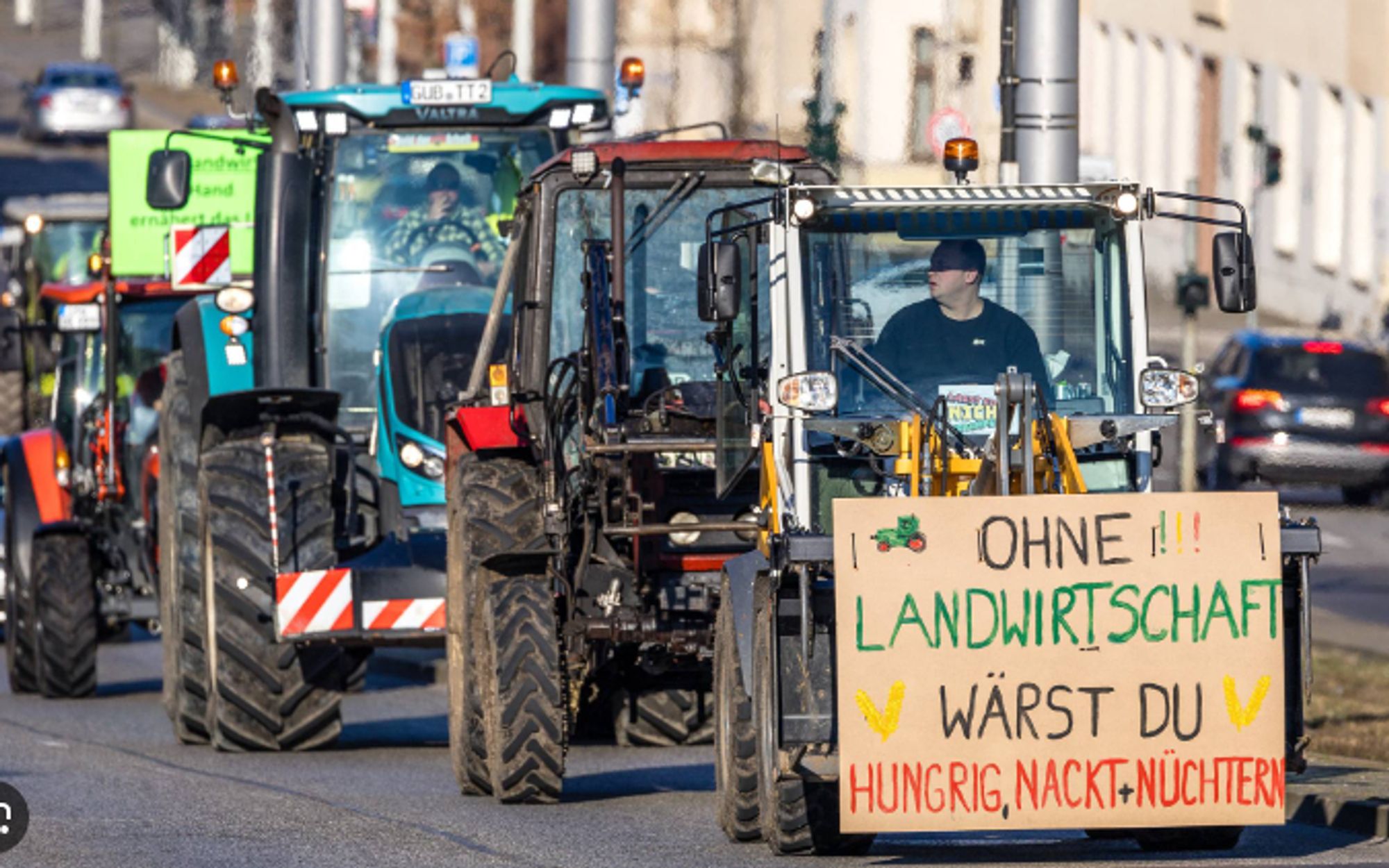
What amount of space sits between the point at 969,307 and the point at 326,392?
477 centimetres

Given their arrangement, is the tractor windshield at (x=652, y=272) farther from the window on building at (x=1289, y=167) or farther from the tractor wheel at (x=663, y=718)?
the window on building at (x=1289, y=167)

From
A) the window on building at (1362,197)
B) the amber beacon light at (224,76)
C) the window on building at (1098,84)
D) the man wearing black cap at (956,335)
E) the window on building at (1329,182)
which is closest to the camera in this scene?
the man wearing black cap at (956,335)

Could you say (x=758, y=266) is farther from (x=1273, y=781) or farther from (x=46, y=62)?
(x=46, y=62)

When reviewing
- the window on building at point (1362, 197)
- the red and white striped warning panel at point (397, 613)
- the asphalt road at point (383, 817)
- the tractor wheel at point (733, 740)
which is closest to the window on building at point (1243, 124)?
the window on building at point (1362, 197)

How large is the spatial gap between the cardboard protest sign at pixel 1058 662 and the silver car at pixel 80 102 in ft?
177

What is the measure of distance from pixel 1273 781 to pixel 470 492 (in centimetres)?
410

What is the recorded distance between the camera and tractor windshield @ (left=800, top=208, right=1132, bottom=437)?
446 inches

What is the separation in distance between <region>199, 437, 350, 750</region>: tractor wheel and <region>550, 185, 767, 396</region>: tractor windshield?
219cm

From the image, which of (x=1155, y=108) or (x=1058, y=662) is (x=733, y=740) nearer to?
(x=1058, y=662)

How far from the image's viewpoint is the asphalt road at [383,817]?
11.1 m

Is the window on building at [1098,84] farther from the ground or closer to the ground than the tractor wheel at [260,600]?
farther from the ground

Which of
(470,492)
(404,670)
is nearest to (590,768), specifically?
(470,492)

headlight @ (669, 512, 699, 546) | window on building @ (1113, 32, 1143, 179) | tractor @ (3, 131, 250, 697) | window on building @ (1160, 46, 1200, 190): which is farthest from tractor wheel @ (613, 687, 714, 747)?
window on building @ (1113, 32, 1143, 179)

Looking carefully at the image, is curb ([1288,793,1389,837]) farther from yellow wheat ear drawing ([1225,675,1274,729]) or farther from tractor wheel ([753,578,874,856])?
tractor wheel ([753,578,874,856])
